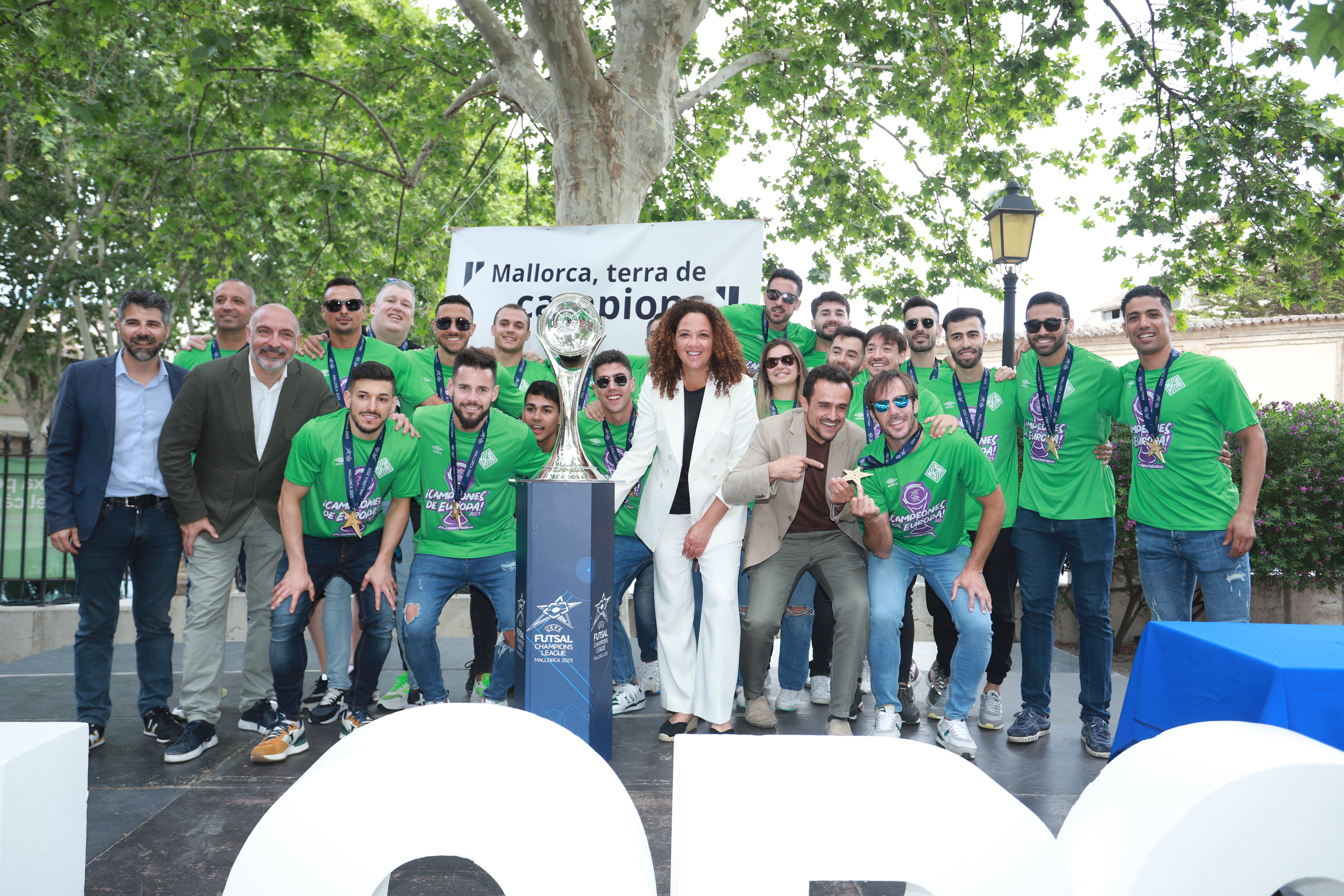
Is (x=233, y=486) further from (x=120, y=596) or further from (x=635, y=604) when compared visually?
(x=635, y=604)

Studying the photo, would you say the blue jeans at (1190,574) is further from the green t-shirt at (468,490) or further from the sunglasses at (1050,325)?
the green t-shirt at (468,490)

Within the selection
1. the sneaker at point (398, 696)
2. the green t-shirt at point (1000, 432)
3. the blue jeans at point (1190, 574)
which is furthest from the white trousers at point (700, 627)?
the blue jeans at point (1190, 574)

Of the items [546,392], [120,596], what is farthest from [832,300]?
[120,596]

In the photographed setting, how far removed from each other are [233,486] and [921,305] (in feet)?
12.4

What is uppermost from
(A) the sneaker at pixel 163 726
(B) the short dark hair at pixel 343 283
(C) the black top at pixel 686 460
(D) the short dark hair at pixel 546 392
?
(B) the short dark hair at pixel 343 283

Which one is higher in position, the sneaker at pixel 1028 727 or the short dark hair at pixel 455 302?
the short dark hair at pixel 455 302

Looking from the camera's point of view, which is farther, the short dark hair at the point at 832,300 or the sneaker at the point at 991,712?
the short dark hair at the point at 832,300

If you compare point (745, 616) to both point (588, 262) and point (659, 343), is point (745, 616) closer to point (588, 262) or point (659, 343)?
point (659, 343)

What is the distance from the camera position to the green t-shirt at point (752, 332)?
5301 mm

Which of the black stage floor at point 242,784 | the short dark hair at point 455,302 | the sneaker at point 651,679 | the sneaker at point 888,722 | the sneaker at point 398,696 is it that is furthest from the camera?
the sneaker at point 651,679

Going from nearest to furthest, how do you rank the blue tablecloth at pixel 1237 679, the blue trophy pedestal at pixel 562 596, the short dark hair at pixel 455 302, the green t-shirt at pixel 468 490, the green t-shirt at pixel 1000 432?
1. the blue tablecloth at pixel 1237 679
2. the blue trophy pedestal at pixel 562 596
3. the green t-shirt at pixel 468 490
4. the green t-shirt at pixel 1000 432
5. the short dark hair at pixel 455 302

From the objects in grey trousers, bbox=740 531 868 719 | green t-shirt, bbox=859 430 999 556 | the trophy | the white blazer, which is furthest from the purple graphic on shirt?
the trophy

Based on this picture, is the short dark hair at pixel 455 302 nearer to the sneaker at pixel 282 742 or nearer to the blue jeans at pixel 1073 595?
the sneaker at pixel 282 742

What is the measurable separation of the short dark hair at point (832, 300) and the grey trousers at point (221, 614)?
3246 millimetres
